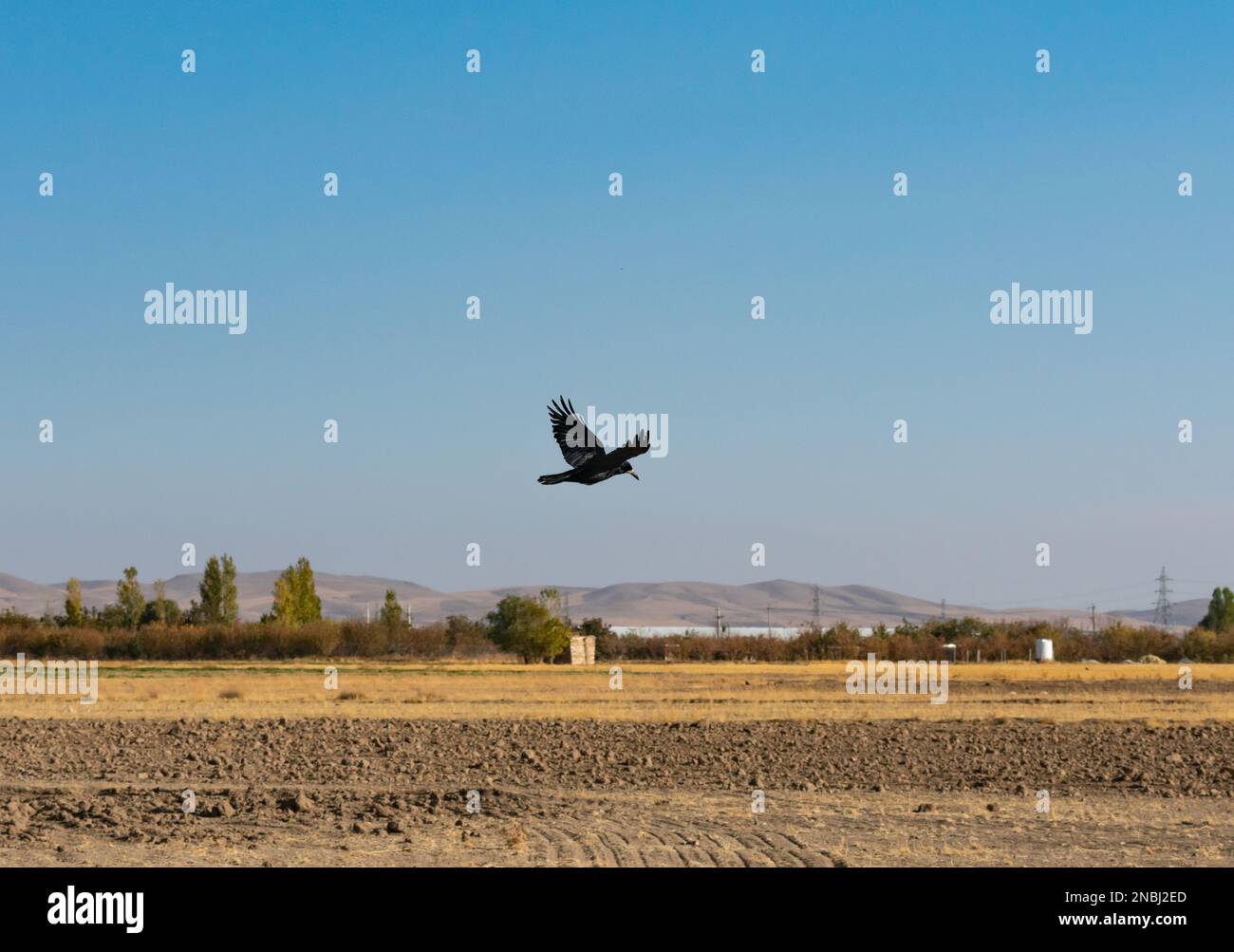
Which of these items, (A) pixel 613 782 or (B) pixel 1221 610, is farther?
(B) pixel 1221 610

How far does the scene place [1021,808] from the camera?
17750mm

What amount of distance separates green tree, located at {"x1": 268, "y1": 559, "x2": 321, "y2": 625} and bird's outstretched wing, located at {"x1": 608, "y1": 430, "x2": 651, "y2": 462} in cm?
10063

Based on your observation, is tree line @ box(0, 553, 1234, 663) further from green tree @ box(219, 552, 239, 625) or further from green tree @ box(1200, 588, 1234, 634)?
green tree @ box(1200, 588, 1234, 634)

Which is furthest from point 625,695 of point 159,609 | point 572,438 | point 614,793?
point 159,609

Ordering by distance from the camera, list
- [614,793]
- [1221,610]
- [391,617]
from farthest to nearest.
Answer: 1. [1221,610]
2. [391,617]
3. [614,793]

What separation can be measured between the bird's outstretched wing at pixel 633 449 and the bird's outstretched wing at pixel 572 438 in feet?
0.92

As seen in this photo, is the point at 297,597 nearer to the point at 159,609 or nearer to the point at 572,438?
the point at 159,609

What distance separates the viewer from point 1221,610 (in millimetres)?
149500

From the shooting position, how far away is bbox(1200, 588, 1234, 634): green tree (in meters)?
147

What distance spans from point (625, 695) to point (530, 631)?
128 feet
